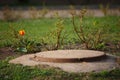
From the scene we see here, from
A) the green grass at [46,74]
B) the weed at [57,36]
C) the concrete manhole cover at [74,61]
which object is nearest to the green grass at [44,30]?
the weed at [57,36]

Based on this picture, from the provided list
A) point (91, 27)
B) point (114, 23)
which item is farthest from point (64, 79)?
point (114, 23)

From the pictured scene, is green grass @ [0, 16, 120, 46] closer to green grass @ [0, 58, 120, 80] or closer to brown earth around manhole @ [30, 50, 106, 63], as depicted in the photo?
brown earth around manhole @ [30, 50, 106, 63]

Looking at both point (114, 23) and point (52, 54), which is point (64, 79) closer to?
point (52, 54)

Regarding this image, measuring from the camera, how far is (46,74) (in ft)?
19.7

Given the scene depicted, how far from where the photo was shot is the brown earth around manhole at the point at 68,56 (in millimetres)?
6543

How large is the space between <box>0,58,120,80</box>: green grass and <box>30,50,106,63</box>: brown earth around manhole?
346 mm

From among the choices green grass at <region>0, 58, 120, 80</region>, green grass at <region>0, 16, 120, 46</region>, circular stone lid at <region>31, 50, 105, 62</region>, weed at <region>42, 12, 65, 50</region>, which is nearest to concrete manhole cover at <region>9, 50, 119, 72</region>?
circular stone lid at <region>31, 50, 105, 62</region>

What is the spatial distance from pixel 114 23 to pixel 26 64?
6.05 m

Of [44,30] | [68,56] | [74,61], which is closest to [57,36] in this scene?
[68,56]

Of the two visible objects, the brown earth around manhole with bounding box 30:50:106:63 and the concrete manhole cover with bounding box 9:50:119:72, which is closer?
the concrete manhole cover with bounding box 9:50:119:72

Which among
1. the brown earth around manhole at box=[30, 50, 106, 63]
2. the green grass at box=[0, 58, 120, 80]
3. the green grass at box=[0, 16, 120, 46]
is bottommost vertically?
the green grass at box=[0, 16, 120, 46]

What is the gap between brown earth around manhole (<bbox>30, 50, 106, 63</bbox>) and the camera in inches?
258

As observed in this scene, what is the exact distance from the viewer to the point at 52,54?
691 centimetres

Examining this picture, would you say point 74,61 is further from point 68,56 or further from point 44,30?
point 44,30
